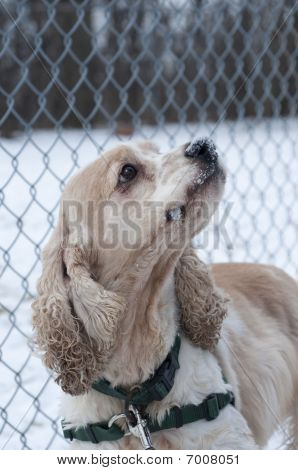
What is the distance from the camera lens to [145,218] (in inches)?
100

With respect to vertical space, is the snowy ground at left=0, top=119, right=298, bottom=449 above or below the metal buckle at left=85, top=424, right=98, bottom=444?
above

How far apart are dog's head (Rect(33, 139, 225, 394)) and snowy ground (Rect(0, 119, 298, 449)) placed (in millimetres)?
755

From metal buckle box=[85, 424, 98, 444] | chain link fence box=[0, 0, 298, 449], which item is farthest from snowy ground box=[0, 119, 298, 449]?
metal buckle box=[85, 424, 98, 444]

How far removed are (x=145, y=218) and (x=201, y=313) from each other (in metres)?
0.44

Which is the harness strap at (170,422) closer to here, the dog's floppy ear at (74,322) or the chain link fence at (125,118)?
the dog's floppy ear at (74,322)

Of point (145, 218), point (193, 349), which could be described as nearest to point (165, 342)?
point (193, 349)

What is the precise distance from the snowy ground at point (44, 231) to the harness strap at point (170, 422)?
68cm

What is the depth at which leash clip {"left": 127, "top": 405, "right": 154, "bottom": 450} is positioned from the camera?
8.08ft

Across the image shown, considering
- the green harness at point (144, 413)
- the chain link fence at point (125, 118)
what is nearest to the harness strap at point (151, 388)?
the green harness at point (144, 413)

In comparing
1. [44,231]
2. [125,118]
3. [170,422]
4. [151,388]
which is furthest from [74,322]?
[125,118]

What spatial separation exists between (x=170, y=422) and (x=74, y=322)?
465mm

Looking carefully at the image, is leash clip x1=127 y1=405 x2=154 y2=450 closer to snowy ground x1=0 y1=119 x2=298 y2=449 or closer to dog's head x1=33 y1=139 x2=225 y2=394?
dog's head x1=33 y1=139 x2=225 y2=394

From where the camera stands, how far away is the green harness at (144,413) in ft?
8.29
